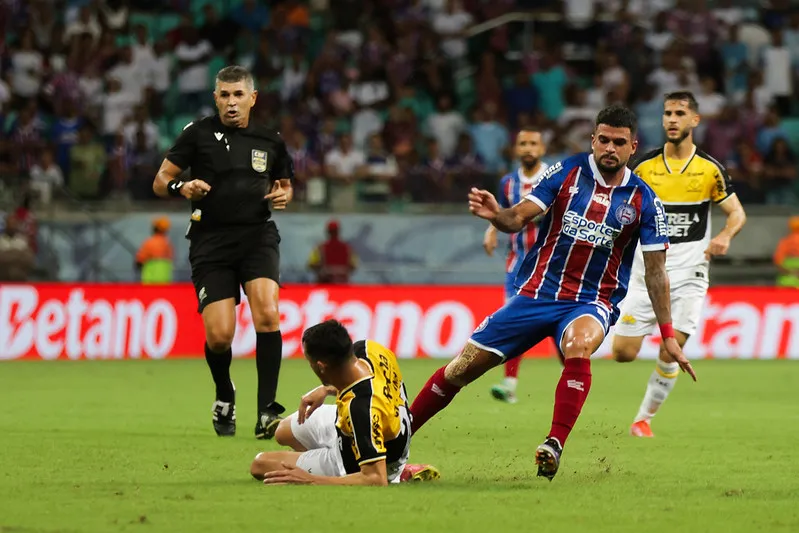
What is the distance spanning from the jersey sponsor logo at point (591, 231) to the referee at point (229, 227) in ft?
8.57

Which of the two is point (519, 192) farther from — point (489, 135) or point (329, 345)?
point (489, 135)

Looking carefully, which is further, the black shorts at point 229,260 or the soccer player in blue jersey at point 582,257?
the black shorts at point 229,260

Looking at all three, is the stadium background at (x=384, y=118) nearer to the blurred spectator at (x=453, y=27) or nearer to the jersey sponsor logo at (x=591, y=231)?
the blurred spectator at (x=453, y=27)

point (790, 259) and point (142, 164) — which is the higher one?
point (142, 164)

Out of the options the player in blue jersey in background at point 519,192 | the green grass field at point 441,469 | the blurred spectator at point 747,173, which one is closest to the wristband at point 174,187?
the green grass field at point 441,469

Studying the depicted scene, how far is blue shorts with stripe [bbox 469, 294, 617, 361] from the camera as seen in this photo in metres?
8.04

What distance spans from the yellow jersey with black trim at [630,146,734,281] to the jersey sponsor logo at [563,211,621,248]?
8.90ft

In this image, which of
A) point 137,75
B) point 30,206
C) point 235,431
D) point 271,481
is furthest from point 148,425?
point 137,75

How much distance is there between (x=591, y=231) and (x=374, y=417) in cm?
188

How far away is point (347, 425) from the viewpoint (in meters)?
6.98

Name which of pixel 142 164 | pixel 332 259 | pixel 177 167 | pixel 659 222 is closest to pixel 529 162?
pixel 177 167

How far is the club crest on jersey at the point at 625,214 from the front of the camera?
7980 mm

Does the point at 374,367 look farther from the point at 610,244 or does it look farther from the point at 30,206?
the point at 30,206

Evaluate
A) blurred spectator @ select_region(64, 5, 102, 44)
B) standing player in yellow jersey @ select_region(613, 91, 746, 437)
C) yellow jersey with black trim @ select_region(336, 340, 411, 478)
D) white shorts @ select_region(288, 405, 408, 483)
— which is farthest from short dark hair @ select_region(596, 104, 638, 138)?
blurred spectator @ select_region(64, 5, 102, 44)
